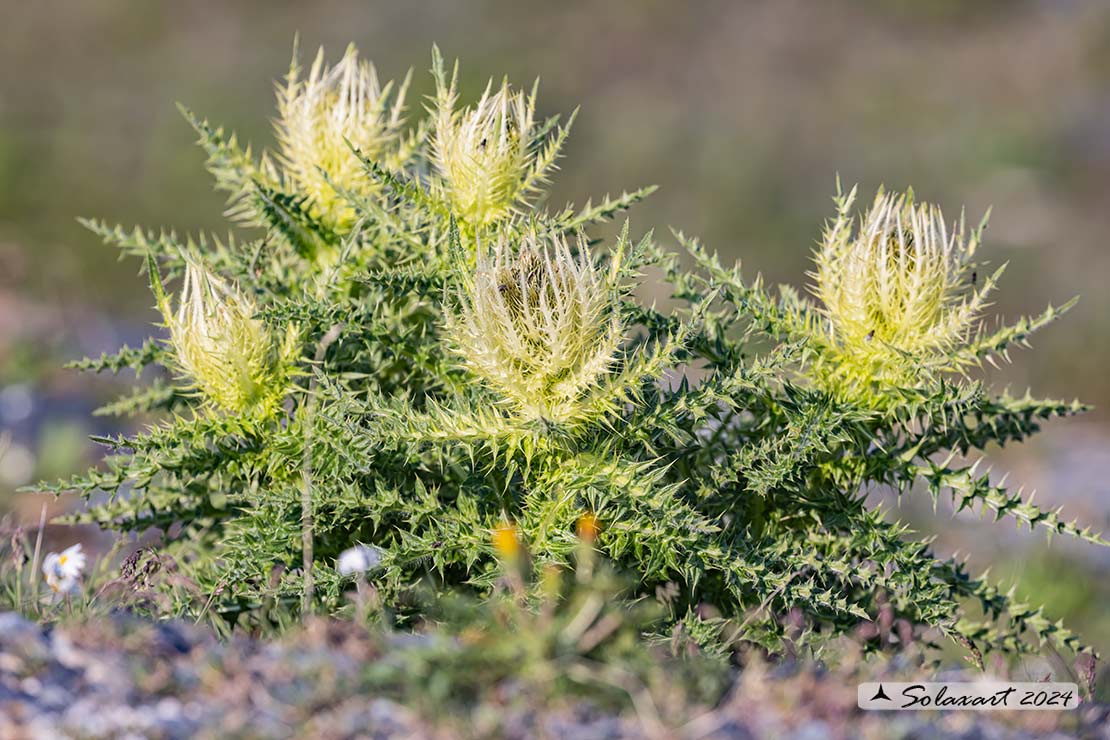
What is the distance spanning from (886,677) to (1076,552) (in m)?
3.75

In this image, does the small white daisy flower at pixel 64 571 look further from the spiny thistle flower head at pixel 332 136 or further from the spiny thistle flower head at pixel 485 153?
the spiny thistle flower head at pixel 485 153

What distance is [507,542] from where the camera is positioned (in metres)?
Answer: 2.01

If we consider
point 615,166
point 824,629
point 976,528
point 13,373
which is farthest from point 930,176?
point 824,629

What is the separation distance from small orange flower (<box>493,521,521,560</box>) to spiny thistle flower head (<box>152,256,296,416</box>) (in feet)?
1.97

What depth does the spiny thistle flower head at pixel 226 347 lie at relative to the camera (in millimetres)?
2398

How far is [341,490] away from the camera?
252cm

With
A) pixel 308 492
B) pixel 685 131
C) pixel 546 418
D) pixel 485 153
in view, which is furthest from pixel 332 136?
pixel 685 131

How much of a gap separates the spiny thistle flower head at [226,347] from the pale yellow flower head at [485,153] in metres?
0.50

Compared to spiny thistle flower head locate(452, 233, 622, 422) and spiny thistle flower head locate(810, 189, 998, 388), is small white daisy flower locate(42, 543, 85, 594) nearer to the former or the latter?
spiny thistle flower head locate(452, 233, 622, 422)

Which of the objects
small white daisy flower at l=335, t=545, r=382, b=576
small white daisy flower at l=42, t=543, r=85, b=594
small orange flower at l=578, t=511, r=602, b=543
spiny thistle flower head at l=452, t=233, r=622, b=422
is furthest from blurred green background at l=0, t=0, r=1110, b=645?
spiny thistle flower head at l=452, t=233, r=622, b=422

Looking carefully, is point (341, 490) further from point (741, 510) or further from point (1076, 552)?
point (1076, 552)

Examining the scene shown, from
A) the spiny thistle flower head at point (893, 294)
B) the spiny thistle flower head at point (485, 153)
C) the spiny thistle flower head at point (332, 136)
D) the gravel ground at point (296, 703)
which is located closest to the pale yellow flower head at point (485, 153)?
the spiny thistle flower head at point (485, 153)

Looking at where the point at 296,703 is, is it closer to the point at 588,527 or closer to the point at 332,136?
the point at 588,527

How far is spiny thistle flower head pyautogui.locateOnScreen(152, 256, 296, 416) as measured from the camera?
Result: 2.40 meters
